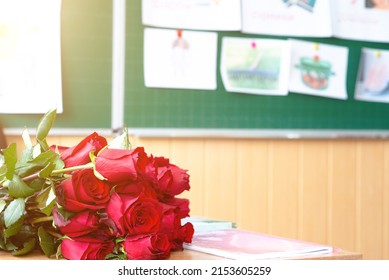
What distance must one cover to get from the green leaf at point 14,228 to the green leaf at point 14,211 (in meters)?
0.01

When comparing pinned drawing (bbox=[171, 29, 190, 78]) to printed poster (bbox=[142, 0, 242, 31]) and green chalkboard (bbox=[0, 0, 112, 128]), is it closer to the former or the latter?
printed poster (bbox=[142, 0, 242, 31])

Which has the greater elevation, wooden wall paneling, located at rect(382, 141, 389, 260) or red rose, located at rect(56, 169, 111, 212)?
red rose, located at rect(56, 169, 111, 212)

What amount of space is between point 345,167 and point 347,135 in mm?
130

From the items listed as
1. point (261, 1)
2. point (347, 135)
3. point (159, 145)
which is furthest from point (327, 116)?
point (159, 145)

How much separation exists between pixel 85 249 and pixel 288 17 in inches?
85.7

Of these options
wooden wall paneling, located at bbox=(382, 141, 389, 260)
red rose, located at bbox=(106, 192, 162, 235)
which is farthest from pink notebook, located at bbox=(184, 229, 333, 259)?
wooden wall paneling, located at bbox=(382, 141, 389, 260)

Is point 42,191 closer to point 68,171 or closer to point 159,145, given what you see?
point 68,171

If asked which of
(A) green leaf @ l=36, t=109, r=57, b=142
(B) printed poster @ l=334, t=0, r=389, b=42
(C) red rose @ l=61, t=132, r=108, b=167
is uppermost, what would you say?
(B) printed poster @ l=334, t=0, r=389, b=42

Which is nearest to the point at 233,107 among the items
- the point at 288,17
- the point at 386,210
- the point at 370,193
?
the point at 288,17

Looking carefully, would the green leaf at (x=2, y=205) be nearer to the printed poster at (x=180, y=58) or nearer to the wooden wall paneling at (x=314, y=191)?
the printed poster at (x=180, y=58)

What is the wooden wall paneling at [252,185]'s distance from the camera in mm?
2824

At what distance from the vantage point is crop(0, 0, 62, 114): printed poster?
8.37ft
